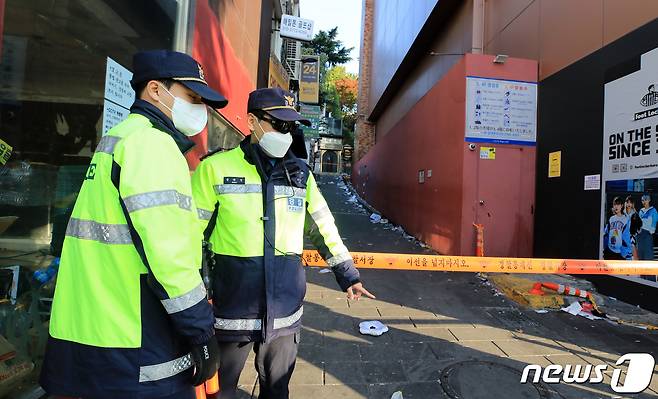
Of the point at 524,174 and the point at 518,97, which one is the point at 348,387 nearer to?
the point at 524,174

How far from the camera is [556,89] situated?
705cm

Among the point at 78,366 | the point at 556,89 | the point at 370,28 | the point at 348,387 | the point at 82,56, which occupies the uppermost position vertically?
the point at 370,28

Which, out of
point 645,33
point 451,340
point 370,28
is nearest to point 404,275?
point 451,340

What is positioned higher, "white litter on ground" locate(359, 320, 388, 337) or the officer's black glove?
the officer's black glove

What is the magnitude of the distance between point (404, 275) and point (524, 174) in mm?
3113

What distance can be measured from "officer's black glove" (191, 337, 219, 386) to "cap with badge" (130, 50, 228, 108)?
1.00 meters

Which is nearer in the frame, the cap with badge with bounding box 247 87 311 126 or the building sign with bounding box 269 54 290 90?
the cap with badge with bounding box 247 87 311 126

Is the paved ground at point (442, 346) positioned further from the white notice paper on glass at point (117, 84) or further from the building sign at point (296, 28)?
the building sign at point (296, 28)

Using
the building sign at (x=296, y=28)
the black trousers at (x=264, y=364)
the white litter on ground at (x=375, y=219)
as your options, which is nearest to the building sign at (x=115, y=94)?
the black trousers at (x=264, y=364)

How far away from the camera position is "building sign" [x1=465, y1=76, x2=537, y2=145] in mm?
7723

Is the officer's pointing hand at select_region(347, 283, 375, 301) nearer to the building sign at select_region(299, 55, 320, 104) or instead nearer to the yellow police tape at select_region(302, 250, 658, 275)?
the yellow police tape at select_region(302, 250, 658, 275)

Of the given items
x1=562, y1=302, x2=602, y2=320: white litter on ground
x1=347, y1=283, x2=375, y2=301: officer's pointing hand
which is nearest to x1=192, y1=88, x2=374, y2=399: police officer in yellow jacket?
x1=347, y1=283, x2=375, y2=301: officer's pointing hand

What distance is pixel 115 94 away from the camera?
3336 millimetres

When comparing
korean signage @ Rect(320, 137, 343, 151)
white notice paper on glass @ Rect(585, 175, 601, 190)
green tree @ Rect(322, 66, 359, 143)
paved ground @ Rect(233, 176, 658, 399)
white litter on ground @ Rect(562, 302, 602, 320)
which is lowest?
paved ground @ Rect(233, 176, 658, 399)
